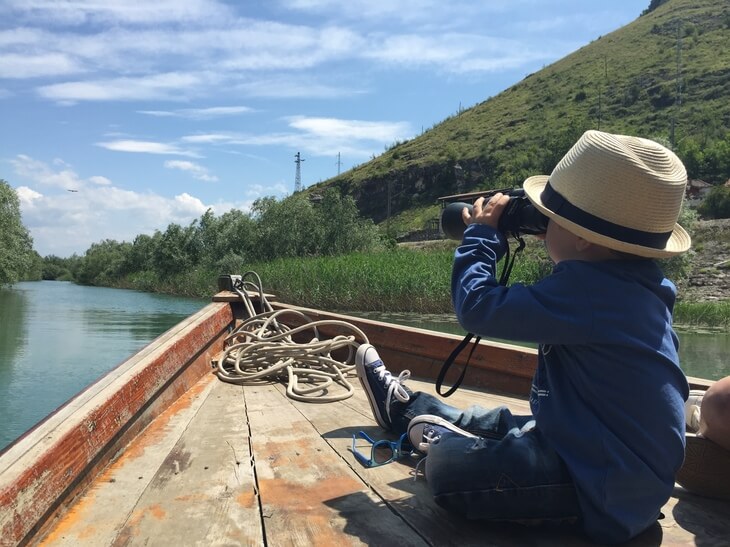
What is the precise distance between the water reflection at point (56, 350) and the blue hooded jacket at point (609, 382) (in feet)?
9.78

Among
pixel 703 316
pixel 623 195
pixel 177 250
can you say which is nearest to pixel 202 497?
pixel 623 195

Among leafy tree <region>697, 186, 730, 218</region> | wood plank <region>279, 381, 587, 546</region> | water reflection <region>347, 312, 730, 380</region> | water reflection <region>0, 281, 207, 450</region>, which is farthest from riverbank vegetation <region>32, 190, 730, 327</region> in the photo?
leafy tree <region>697, 186, 730, 218</region>

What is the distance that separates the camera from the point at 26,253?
93.1 ft

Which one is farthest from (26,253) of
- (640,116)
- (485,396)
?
(640,116)

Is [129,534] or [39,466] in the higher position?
[39,466]

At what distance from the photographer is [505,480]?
120 cm

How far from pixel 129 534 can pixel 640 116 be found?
46.0m

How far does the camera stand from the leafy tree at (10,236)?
84.5 feet

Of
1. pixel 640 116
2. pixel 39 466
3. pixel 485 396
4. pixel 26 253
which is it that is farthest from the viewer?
pixel 640 116

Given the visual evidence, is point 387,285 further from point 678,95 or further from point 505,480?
point 678,95

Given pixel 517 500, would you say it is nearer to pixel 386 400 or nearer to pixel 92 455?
pixel 386 400

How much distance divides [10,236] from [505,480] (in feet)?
94.9

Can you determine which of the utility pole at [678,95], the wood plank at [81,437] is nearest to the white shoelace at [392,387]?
the wood plank at [81,437]

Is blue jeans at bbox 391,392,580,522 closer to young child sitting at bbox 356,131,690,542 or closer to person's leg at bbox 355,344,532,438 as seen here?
young child sitting at bbox 356,131,690,542
